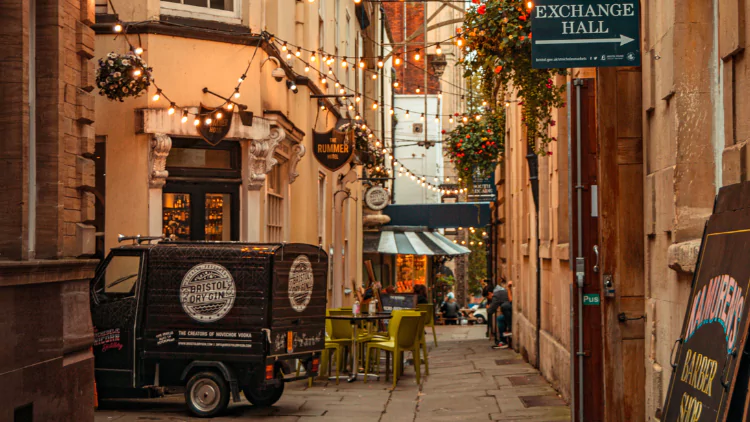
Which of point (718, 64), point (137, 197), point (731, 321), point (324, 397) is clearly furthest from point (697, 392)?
point (137, 197)

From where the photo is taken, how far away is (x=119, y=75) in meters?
12.6

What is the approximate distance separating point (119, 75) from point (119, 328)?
3096 millimetres

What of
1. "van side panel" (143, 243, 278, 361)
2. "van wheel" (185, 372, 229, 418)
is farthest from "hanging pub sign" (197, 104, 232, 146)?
"van wheel" (185, 372, 229, 418)

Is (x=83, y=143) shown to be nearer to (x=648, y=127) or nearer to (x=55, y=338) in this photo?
(x=55, y=338)

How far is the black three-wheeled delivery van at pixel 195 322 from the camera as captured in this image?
11633 mm

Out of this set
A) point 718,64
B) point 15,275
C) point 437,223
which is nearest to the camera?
point 718,64

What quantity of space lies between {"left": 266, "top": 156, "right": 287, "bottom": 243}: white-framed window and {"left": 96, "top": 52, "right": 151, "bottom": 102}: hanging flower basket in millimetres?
3909

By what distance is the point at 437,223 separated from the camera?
33.9 meters

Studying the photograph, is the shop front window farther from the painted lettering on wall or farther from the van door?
the painted lettering on wall

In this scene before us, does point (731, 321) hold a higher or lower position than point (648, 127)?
lower

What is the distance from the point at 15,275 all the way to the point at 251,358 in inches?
155

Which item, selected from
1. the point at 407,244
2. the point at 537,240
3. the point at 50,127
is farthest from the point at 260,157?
the point at 407,244

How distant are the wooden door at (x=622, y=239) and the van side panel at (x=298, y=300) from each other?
394 centimetres

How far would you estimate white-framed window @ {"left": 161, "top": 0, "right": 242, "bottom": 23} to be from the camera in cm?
1474
